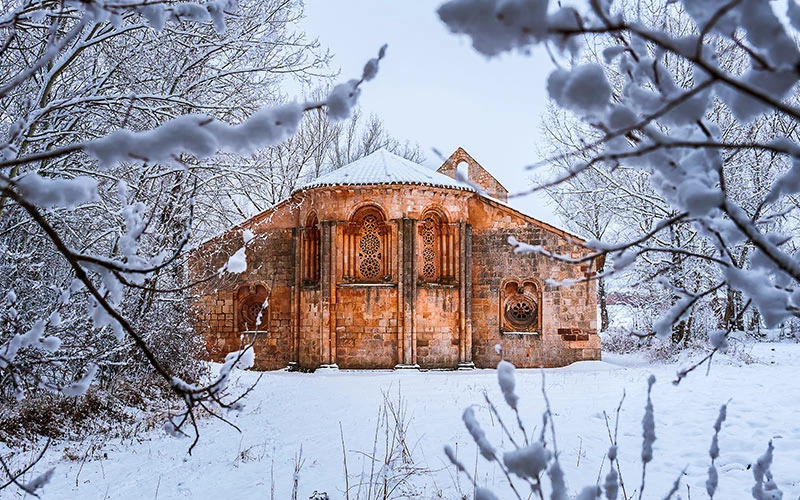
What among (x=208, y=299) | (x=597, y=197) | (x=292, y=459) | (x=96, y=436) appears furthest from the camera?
(x=597, y=197)

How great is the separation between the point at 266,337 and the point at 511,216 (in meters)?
7.75

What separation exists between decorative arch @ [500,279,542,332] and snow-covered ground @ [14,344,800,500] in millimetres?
4560

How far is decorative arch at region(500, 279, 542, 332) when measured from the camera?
17.0 meters

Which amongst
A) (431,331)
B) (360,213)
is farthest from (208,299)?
(431,331)

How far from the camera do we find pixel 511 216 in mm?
17484

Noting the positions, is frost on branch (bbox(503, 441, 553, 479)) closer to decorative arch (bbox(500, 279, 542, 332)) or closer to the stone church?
the stone church

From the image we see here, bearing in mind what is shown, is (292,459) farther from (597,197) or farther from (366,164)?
(597,197)

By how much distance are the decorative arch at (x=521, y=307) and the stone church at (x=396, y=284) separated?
0.03m

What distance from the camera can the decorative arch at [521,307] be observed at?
17.0 meters

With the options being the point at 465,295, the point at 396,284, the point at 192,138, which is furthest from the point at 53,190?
the point at 465,295

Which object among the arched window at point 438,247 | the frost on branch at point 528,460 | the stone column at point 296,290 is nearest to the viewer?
the frost on branch at point 528,460

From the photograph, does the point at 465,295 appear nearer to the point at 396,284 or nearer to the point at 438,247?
the point at 438,247

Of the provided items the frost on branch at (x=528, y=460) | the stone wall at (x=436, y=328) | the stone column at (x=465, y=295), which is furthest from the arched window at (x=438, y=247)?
the frost on branch at (x=528, y=460)

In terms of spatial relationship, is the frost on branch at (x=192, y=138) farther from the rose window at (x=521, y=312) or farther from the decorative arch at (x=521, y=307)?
the rose window at (x=521, y=312)
